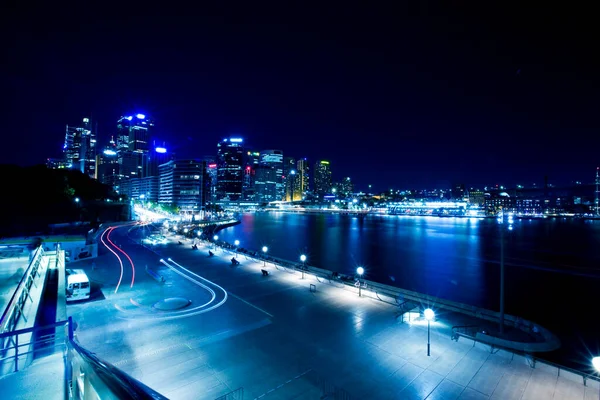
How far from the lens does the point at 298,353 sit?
9852 millimetres

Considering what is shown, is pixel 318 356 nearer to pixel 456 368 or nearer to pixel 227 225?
pixel 456 368

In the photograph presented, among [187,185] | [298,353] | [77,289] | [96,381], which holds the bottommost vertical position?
[298,353]

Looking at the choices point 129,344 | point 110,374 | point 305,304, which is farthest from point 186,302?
point 110,374

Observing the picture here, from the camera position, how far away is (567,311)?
81.7 feet

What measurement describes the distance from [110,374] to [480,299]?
32.2 meters

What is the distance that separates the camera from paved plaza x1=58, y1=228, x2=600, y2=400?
7.98m

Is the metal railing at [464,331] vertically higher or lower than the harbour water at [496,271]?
higher

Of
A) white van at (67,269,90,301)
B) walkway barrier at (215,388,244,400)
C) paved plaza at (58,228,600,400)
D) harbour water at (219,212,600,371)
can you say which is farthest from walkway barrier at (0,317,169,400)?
harbour water at (219,212,600,371)

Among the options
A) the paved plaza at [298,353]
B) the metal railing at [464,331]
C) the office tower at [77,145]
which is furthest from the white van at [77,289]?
the office tower at [77,145]

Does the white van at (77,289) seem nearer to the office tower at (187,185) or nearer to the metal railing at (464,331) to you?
the metal railing at (464,331)

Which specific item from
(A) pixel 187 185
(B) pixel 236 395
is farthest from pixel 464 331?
(A) pixel 187 185

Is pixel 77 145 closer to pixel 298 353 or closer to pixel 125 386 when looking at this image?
pixel 298 353

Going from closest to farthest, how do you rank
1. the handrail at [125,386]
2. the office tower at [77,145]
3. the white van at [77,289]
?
the handrail at [125,386], the white van at [77,289], the office tower at [77,145]

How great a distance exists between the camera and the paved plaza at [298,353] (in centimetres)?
798
